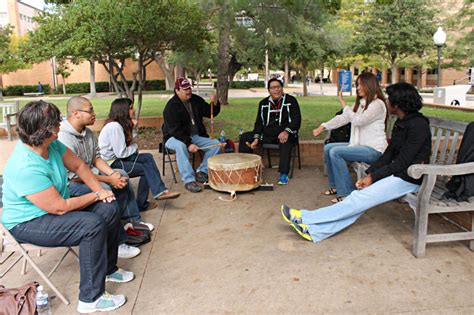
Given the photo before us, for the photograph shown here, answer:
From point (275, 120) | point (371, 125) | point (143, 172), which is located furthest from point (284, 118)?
point (143, 172)

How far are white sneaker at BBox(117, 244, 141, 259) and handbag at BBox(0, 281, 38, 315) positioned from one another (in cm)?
107

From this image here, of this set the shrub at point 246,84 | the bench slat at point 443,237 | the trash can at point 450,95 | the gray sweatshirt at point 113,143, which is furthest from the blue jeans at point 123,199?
the shrub at point 246,84

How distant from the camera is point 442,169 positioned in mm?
3404

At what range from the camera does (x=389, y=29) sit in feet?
89.0

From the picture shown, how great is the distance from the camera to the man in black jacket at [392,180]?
3826 mm

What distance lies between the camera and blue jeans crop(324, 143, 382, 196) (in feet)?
16.4

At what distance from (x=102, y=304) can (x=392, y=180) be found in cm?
259

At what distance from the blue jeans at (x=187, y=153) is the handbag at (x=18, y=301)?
3.14 metres

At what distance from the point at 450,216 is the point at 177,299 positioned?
2908 millimetres

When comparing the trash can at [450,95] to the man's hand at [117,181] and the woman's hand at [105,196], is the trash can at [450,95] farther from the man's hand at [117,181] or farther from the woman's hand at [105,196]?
the woman's hand at [105,196]

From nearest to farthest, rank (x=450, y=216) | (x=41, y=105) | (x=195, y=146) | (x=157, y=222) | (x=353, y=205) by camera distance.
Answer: (x=41, y=105), (x=353, y=205), (x=450, y=216), (x=157, y=222), (x=195, y=146)

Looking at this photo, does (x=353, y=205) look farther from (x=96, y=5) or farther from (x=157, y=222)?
(x=96, y=5)

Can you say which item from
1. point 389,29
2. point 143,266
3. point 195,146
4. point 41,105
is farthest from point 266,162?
point 389,29

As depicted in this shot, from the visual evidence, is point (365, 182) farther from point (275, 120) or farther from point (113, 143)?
point (113, 143)
